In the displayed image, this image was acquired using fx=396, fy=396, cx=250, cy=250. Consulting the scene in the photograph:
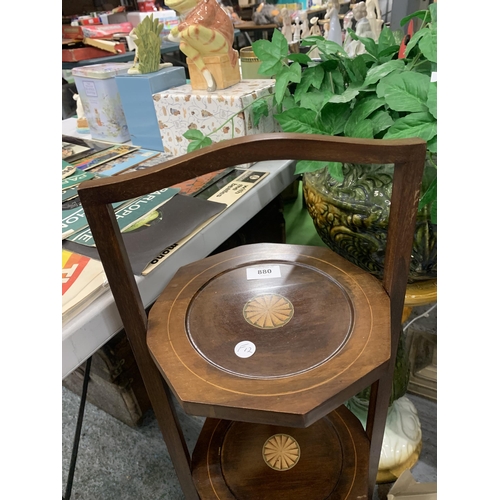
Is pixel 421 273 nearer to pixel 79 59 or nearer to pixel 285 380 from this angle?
pixel 285 380

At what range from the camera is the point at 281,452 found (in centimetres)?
76

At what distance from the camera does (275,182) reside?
2.96 feet

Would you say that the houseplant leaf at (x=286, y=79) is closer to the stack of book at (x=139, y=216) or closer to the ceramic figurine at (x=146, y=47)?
the stack of book at (x=139, y=216)

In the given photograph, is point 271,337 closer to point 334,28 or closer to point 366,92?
point 366,92

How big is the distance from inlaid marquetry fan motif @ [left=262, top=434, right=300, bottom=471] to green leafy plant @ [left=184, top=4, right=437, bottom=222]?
1.66 ft

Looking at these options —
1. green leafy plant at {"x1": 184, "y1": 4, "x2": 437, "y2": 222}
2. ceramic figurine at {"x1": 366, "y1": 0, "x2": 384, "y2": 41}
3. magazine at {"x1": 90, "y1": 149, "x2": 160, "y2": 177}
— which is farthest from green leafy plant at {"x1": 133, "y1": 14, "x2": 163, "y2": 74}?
ceramic figurine at {"x1": 366, "y1": 0, "x2": 384, "y2": 41}

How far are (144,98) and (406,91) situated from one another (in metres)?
0.67

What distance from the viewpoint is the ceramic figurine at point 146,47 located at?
0.98 meters

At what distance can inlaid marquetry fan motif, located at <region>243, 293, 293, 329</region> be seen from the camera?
53 centimetres

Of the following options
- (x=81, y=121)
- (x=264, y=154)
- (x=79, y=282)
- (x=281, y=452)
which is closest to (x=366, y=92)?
(x=264, y=154)

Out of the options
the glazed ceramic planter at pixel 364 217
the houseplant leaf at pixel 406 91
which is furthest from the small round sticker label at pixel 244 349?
the houseplant leaf at pixel 406 91

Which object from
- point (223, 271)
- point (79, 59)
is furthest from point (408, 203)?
point (79, 59)

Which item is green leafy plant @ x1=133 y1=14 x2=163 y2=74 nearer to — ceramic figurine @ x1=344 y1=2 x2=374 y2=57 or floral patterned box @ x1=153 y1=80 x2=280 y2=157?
floral patterned box @ x1=153 y1=80 x2=280 y2=157

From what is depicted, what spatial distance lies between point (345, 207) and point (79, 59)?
82.4 inches
